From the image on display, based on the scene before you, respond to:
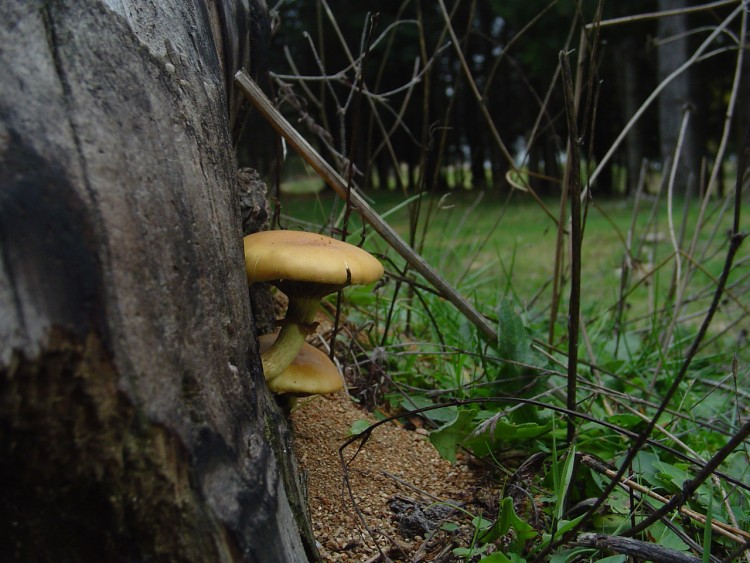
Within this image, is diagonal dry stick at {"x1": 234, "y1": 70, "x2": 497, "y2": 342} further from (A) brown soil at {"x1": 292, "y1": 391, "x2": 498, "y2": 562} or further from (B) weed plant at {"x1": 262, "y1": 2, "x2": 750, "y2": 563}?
(A) brown soil at {"x1": 292, "y1": 391, "x2": 498, "y2": 562}

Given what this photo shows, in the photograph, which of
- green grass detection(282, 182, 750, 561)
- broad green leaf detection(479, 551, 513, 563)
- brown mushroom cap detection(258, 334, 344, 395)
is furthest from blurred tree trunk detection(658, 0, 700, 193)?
broad green leaf detection(479, 551, 513, 563)

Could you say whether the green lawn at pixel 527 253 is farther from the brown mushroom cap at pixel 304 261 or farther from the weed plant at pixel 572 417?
the brown mushroom cap at pixel 304 261

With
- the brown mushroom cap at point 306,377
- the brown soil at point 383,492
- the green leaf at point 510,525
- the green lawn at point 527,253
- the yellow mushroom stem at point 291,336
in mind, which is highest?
the yellow mushroom stem at point 291,336

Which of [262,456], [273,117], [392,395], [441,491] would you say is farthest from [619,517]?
Answer: [273,117]

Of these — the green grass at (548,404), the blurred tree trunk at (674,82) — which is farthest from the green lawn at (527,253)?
the blurred tree trunk at (674,82)

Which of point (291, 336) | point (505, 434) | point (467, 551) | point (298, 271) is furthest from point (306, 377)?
point (505, 434)
